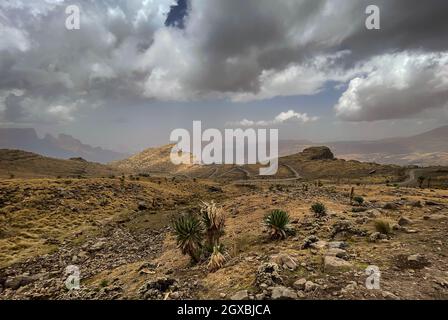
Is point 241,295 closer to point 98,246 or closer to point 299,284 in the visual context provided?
point 299,284

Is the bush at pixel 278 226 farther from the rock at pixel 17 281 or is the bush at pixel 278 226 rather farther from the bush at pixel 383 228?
the rock at pixel 17 281

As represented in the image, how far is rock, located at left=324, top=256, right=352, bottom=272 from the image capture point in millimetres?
11550

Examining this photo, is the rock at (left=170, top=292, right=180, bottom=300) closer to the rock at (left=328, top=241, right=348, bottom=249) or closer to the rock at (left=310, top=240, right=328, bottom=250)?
the rock at (left=310, top=240, right=328, bottom=250)

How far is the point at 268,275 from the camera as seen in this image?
11.2 m

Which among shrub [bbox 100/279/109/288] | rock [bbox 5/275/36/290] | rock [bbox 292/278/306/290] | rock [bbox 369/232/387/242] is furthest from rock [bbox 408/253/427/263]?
rock [bbox 5/275/36/290]

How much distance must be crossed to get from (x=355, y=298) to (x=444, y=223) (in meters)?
11.3

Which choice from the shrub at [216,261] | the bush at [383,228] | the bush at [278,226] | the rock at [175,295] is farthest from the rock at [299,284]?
the bush at [383,228]

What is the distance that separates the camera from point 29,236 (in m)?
28.0

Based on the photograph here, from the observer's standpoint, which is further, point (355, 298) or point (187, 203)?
point (187, 203)

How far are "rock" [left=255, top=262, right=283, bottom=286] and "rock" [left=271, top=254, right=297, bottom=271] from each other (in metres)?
0.45

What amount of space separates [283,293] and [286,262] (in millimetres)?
2407

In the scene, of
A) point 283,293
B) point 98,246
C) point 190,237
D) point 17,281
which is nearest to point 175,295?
point 283,293
